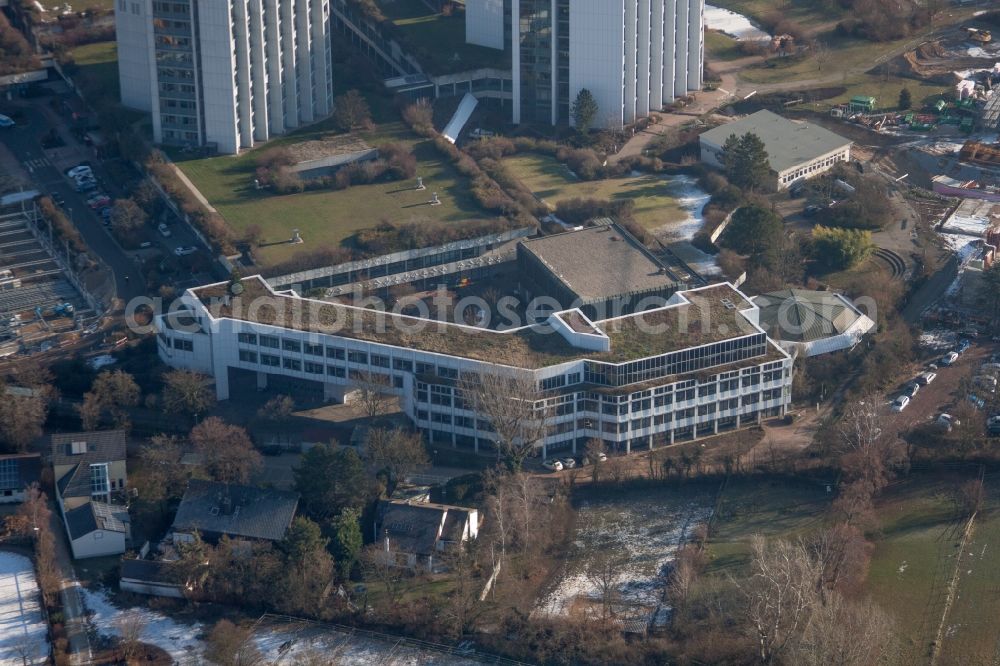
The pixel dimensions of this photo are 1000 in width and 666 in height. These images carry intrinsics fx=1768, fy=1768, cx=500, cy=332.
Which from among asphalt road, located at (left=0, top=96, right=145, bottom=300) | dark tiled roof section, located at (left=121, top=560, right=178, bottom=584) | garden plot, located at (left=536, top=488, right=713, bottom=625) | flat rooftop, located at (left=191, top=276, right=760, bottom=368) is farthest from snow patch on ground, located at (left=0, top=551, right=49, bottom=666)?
asphalt road, located at (left=0, top=96, right=145, bottom=300)

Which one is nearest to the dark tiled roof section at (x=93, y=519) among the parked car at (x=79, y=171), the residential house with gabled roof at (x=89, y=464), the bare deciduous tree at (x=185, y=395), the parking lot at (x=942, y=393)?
the residential house with gabled roof at (x=89, y=464)

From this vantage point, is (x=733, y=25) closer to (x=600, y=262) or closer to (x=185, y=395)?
(x=600, y=262)

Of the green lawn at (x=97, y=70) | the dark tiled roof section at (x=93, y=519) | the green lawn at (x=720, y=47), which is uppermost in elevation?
the green lawn at (x=97, y=70)

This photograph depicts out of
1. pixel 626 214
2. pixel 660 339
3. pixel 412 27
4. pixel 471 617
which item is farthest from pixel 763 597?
pixel 412 27

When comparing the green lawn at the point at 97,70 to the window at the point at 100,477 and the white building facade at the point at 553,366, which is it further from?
the window at the point at 100,477

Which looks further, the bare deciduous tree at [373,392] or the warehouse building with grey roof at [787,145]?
the warehouse building with grey roof at [787,145]

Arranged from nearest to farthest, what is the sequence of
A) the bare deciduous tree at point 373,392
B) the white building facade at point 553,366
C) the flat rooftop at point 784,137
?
the white building facade at point 553,366 < the bare deciduous tree at point 373,392 < the flat rooftop at point 784,137

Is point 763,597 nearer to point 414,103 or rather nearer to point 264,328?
→ point 264,328
